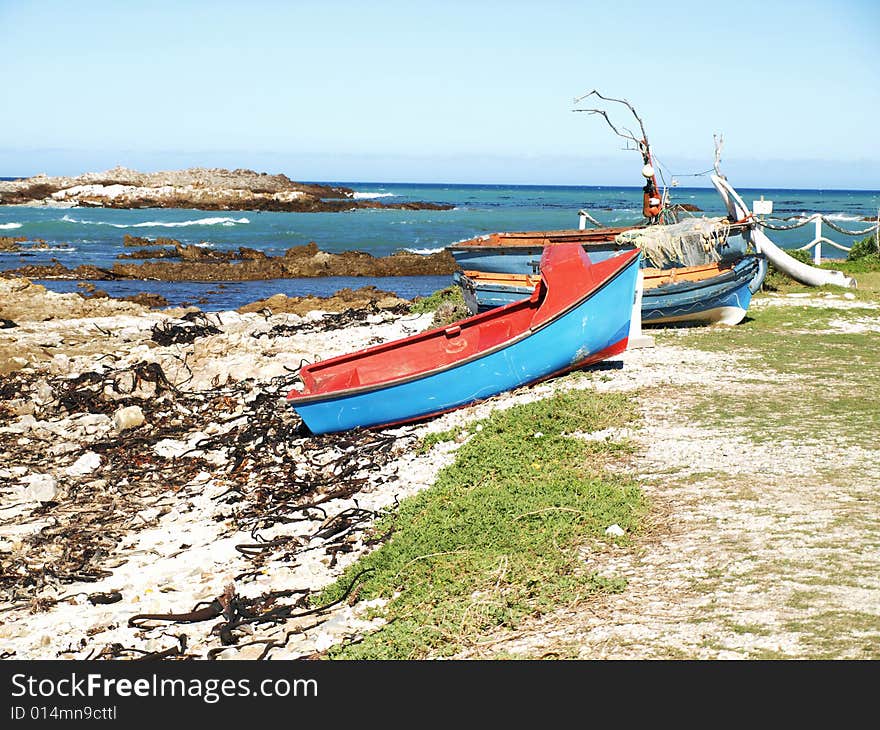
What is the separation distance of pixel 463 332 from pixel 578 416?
3.58 meters

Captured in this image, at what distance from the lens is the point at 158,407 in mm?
13555

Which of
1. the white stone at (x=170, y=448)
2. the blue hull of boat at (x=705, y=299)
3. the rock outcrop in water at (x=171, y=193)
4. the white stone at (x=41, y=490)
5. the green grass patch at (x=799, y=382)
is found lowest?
the white stone at (x=41, y=490)

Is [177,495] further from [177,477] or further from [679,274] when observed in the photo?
[679,274]

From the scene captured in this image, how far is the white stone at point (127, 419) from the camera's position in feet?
41.4

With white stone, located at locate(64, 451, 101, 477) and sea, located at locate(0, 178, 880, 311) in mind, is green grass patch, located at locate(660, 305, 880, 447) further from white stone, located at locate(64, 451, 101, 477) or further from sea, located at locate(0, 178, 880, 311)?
sea, located at locate(0, 178, 880, 311)

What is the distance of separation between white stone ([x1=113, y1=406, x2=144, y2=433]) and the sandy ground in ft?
0.20

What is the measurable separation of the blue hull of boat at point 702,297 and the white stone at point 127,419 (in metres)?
6.67

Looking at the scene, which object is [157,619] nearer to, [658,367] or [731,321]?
[658,367]

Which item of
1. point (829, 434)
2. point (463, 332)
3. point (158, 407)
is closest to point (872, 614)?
point (829, 434)

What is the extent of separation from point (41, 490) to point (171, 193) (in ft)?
264

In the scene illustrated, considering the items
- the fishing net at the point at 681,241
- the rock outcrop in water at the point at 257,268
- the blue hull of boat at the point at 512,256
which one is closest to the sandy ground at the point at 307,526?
the fishing net at the point at 681,241

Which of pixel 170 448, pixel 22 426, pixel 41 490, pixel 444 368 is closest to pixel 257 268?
pixel 22 426

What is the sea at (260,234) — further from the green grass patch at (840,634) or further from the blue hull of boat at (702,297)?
the green grass patch at (840,634)

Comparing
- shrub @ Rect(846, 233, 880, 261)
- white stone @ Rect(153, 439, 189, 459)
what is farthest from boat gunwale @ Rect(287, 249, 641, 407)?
shrub @ Rect(846, 233, 880, 261)
